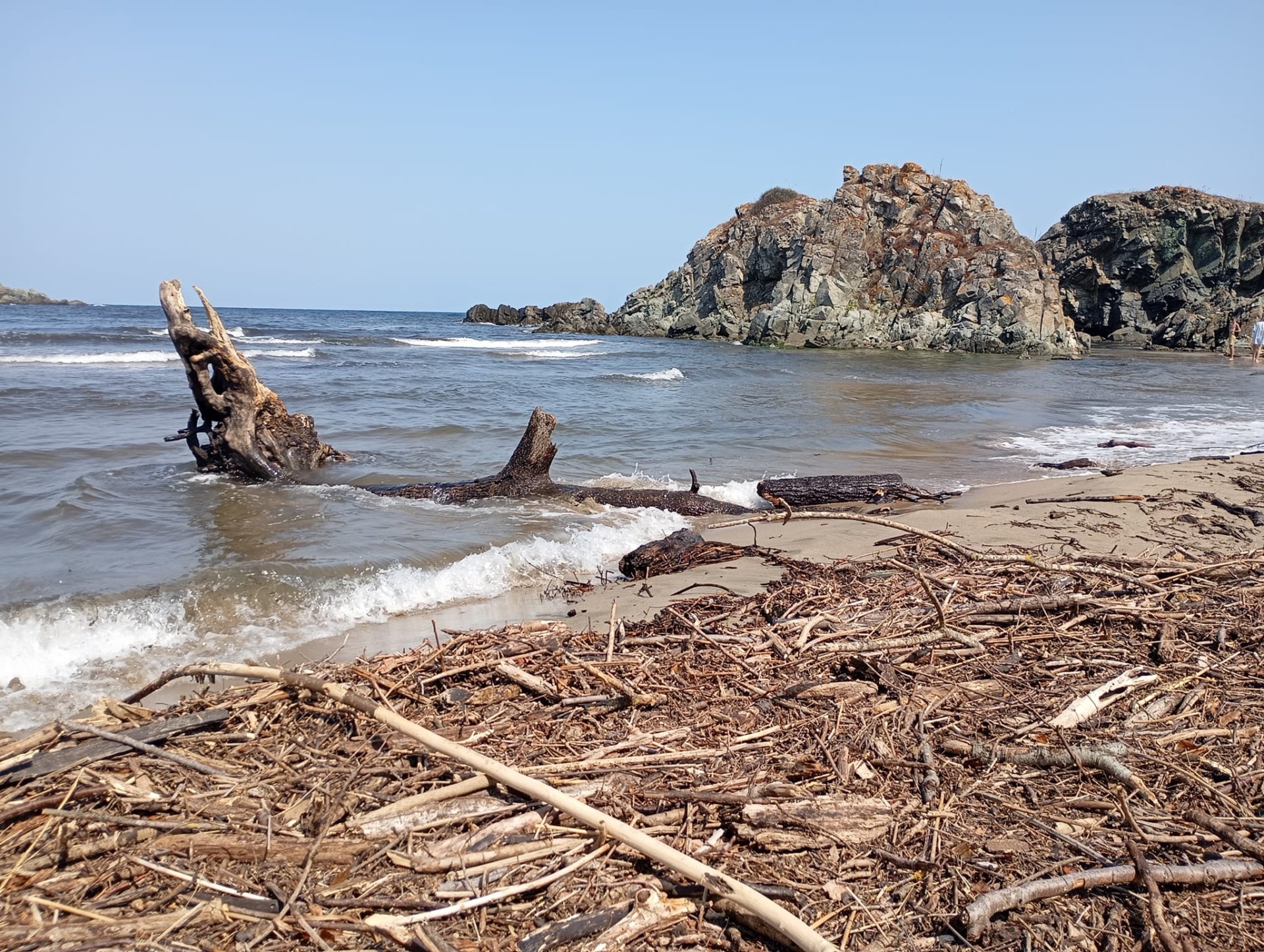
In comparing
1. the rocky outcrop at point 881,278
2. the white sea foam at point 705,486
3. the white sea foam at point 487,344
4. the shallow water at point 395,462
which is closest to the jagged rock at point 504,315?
the rocky outcrop at point 881,278

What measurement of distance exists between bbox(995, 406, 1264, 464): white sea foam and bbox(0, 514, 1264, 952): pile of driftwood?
9.93 m

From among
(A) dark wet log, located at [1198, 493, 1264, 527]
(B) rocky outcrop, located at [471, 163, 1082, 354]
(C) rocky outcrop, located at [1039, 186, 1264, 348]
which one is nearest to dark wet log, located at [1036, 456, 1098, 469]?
(A) dark wet log, located at [1198, 493, 1264, 527]

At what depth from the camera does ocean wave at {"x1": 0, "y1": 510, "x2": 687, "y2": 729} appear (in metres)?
4.49

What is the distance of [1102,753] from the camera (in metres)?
2.49

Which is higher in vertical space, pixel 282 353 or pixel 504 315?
pixel 504 315

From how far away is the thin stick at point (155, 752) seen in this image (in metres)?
2.39

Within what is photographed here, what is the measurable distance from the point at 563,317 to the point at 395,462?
56.1m

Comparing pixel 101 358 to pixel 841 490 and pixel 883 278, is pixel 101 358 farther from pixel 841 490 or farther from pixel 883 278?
pixel 883 278

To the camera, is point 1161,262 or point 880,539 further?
point 1161,262

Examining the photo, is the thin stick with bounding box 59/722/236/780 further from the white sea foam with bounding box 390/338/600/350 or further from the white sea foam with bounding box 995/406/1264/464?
the white sea foam with bounding box 390/338/600/350

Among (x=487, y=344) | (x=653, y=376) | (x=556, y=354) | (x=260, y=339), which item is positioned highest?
(x=260, y=339)

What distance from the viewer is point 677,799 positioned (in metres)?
2.25

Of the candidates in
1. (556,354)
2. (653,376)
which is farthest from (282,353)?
(653,376)

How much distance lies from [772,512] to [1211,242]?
61.4 m
